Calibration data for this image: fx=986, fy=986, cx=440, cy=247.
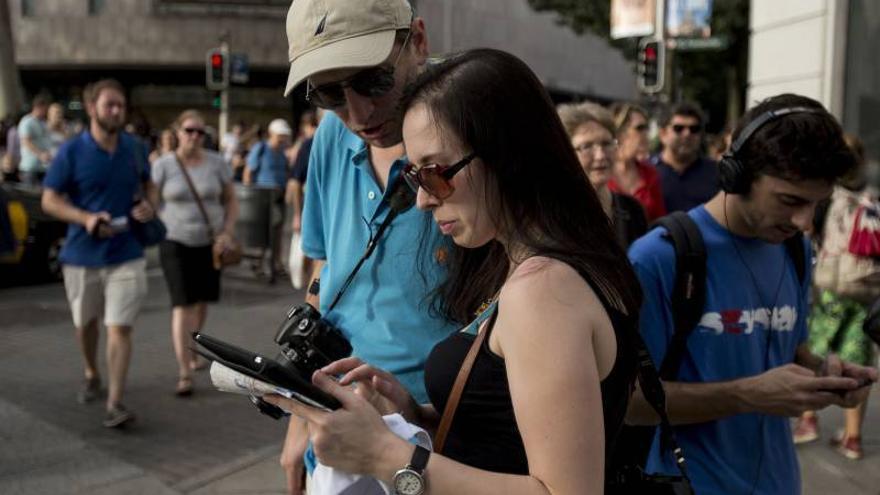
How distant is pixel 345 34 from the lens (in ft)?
7.84

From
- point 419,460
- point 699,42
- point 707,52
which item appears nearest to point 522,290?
point 419,460

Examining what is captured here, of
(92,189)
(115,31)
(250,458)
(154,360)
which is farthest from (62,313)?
(115,31)

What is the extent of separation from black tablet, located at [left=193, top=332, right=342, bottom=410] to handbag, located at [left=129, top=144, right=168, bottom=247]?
5.02 m

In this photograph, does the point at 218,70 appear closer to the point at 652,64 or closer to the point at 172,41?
the point at 652,64

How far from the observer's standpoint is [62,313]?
997cm

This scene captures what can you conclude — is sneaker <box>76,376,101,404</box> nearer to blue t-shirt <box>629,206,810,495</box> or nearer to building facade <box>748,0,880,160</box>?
blue t-shirt <box>629,206,810,495</box>

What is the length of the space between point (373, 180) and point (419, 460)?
1114 millimetres

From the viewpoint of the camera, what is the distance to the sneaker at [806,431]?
6.05 metres

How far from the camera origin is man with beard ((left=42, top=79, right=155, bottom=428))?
625 cm

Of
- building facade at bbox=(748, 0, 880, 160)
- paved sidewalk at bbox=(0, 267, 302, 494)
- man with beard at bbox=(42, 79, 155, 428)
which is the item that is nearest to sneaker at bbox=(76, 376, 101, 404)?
paved sidewalk at bbox=(0, 267, 302, 494)

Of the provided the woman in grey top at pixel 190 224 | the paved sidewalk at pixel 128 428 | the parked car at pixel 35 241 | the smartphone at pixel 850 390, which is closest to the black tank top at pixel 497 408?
the smartphone at pixel 850 390

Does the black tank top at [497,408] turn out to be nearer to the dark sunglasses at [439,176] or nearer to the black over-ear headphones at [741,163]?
the dark sunglasses at [439,176]

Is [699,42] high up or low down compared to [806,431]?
up

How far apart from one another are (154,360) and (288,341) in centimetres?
595
